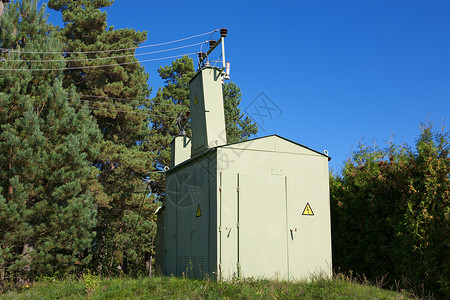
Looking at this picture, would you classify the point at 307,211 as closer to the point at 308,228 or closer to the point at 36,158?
the point at 308,228

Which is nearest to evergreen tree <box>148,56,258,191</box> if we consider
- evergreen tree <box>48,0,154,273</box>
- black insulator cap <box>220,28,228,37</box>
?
evergreen tree <box>48,0,154,273</box>

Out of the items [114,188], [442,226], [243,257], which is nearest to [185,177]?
[243,257]

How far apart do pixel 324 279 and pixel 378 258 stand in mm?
2374

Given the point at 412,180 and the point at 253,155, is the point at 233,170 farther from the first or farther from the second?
the point at 412,180

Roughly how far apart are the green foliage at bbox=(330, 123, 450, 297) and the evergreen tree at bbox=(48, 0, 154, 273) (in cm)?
1019

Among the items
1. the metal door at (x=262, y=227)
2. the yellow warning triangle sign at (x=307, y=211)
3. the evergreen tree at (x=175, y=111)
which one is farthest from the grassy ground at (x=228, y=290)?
the evergreen tree at (x=175, y=111)

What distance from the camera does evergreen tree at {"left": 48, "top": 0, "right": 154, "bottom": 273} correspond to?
1861 centimetres

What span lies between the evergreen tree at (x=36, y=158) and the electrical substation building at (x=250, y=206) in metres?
4.67

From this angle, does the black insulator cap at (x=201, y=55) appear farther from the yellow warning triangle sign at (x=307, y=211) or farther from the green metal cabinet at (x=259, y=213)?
the yellow warning triangle sign at (x=307, y=211)

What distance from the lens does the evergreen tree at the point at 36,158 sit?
1154 centimetres

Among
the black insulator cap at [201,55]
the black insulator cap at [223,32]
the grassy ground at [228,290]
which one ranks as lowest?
the grassy ground at [228,290]

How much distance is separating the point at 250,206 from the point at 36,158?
6791 mm

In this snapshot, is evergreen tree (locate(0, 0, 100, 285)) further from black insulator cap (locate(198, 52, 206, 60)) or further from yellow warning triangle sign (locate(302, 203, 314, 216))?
yellow warning triangle sign (locate(302, 203, 314, 216))

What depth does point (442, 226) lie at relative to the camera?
27.3 feet
